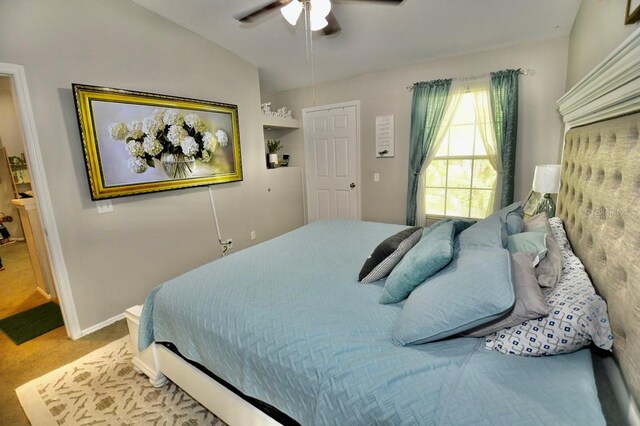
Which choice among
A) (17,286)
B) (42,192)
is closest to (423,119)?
(42,192)

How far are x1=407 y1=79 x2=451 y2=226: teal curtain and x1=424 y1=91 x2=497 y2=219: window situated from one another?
0.48 ft

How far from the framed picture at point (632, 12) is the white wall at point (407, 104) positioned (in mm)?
1885

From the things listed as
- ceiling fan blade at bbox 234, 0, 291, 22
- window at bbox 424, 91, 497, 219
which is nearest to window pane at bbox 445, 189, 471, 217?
window at bbox 424, 91, 497, 219

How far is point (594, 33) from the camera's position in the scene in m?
1.85

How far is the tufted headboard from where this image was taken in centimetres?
85

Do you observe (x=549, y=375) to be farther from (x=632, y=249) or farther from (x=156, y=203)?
(x=156, y=203)

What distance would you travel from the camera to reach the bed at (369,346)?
0.85 m

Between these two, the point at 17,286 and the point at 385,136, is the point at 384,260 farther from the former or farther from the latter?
the point at 17,286

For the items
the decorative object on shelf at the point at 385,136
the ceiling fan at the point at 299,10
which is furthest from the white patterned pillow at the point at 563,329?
the decorative object on shelf at the point at 385,136

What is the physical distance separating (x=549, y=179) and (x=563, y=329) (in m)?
1.77

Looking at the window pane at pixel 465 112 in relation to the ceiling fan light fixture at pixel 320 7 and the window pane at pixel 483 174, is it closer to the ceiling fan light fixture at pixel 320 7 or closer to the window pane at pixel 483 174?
the window pane at pixel 483 174

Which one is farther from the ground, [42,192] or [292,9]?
[292,9]

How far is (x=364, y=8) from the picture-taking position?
2592 millimetres

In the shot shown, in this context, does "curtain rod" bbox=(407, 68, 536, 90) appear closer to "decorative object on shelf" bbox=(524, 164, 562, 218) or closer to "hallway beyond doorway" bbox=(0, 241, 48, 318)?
"decorative object on shelf" bbox=(524, 164, 562, 218)
